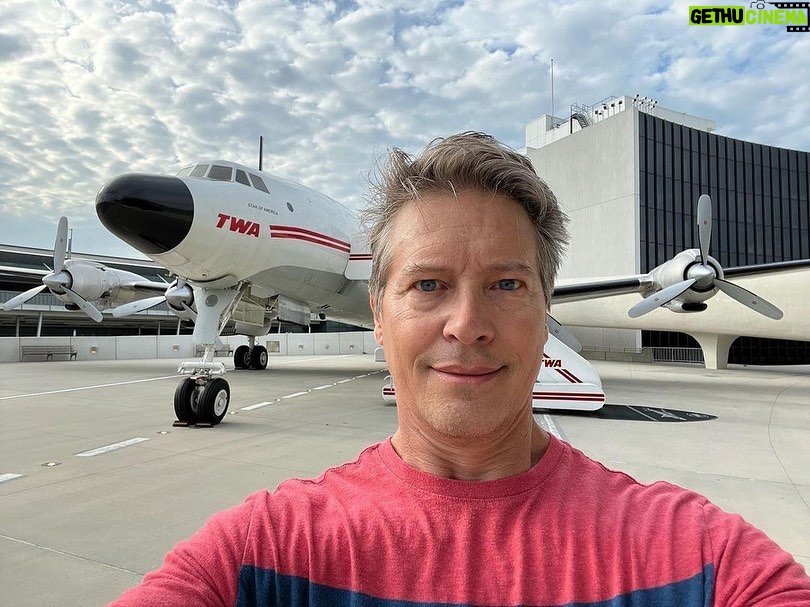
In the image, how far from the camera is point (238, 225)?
9367mm

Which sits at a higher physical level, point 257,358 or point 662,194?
point 662,194

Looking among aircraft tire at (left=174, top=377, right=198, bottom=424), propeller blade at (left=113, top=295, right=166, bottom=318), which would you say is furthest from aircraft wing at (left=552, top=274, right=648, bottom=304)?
propeller blade at (left=113, top=295, right=166, bottom=318)

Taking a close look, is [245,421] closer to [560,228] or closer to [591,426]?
[591,426]

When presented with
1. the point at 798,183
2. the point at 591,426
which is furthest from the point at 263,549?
the point at 798,183

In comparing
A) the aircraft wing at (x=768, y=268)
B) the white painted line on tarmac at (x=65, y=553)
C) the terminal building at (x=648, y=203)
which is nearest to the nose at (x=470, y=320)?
the white painted line on tarmac at (x=65, y=553)

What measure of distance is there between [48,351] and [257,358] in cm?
1324

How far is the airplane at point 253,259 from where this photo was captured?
25.5 ft

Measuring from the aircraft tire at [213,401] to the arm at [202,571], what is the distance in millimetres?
6855

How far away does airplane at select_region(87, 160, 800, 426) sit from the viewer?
7.77 metres

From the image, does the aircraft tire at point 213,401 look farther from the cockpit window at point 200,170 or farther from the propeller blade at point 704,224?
the propeller blade at point 704,224

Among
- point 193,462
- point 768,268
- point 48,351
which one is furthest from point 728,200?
point 48,351

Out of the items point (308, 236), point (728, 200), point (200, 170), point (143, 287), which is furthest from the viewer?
point (728, 200)

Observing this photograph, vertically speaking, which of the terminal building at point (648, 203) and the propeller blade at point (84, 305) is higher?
the terminal building at point (648, 203)

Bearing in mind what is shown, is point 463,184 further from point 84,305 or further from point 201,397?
point 84,305
